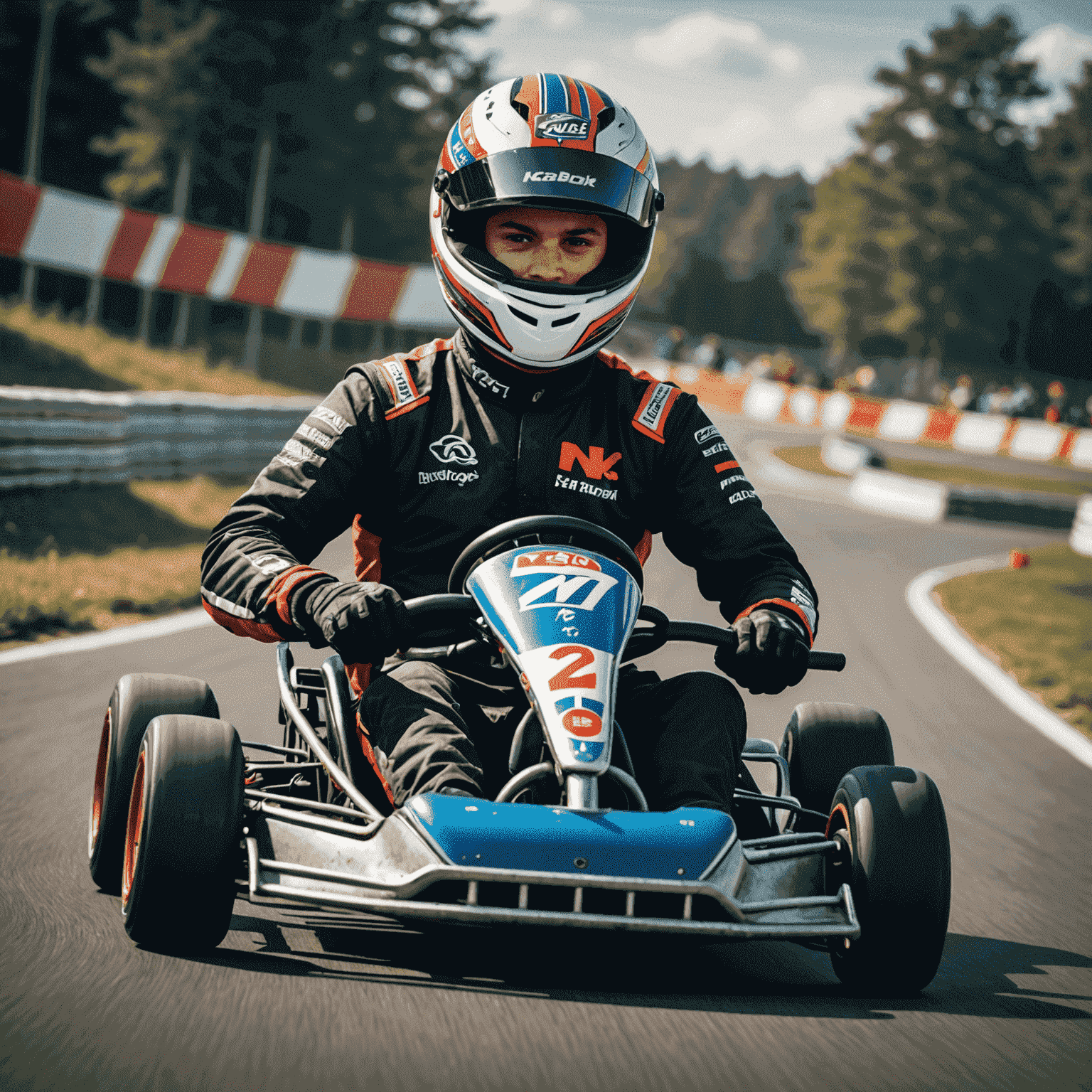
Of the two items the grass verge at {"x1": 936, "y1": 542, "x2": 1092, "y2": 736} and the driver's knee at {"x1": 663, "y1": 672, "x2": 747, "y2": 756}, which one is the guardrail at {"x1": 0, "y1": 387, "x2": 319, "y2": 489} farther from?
the driver's knee at {"x1": 663, "y1": 672, "x2": 747, "y2": 756}

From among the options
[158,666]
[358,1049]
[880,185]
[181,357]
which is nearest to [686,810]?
[358,1049]

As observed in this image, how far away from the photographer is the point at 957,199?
6575 centimetres

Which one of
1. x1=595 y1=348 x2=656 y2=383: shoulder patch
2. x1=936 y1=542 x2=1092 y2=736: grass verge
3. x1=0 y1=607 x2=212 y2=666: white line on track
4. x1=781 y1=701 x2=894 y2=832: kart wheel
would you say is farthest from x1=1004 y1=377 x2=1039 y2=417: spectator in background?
x1=595 y1=348 x2=656 y2=383: shoulder patch

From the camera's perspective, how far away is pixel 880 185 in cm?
6806

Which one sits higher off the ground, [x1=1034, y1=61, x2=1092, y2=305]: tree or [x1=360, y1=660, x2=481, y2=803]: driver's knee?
[x1=1034, y1=61, x2=1092, y2=305]: tree

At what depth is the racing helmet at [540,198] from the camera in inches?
165

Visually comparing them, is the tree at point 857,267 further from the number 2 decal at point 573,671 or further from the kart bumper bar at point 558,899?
the kart bumper bar at point 558,899

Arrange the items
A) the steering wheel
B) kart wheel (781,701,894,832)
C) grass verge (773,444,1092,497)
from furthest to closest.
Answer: grass verge (773,444,1092,497)
kart wheel (781,701,894,832)
the steering wheel

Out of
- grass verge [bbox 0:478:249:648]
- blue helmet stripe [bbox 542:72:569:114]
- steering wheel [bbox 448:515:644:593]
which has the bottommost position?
grass verge [bbox 0:478:249:648]

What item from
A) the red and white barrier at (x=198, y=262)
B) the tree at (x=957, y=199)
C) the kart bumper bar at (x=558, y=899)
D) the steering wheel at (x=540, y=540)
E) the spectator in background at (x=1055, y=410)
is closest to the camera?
the kart bumper bar at (x=558, y=899)

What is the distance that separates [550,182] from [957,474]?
90.3 ft

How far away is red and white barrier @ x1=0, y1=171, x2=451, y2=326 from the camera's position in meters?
21.3

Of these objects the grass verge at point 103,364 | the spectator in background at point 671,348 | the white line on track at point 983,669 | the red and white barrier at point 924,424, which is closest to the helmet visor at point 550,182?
the white line on track at point 983,669

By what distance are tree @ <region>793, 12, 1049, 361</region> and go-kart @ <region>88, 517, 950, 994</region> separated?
213 ft
